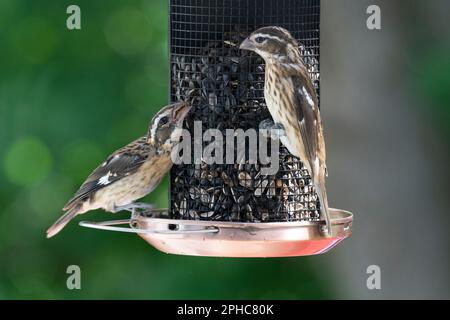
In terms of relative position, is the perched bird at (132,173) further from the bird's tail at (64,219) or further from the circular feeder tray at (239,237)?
the circular feeder tray at (239,237)

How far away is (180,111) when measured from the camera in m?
8.91

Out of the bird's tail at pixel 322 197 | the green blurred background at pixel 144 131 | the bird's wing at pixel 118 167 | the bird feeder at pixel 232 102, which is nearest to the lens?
the bird's tail at pixel 322 197

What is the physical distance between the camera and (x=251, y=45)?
28.2ft

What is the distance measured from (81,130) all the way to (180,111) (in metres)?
2.29

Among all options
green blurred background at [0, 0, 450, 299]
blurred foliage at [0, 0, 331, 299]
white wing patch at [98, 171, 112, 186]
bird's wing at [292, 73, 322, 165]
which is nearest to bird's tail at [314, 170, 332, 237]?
bird's wing at [292, 73, 322, 165]

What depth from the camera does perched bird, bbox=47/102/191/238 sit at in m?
9.04

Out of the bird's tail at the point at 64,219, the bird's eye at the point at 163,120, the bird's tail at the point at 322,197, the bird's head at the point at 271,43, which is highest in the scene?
the bird's head at the point at 271,43

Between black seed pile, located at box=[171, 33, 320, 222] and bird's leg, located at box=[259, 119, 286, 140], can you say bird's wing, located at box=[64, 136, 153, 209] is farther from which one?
bird's leg, located at box=[259, 119, 286, 140]

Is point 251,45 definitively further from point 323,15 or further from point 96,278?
point 96,278

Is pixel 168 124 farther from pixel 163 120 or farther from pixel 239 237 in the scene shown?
pixel 239 237

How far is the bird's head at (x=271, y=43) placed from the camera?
8617 millimetres

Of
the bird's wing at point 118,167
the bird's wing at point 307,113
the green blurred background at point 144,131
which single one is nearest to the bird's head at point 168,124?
the bird's wing at point 118,167

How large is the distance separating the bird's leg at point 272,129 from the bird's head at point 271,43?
415mm

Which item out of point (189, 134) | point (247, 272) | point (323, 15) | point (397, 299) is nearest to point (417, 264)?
point (397, 299)
